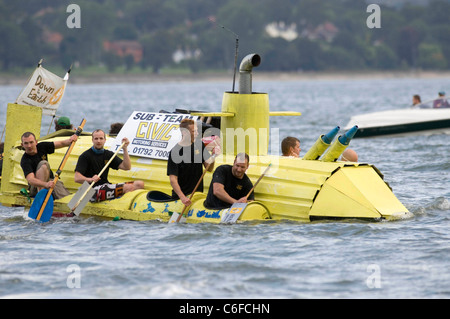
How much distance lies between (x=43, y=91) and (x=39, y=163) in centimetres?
260

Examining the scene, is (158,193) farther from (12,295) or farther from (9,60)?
(9,60)

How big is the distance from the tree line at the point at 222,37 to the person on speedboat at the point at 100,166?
4773 inches

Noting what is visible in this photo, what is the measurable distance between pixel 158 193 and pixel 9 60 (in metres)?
123

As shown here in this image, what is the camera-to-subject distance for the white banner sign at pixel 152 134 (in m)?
13.9

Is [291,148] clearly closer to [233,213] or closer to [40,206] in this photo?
[233,213]

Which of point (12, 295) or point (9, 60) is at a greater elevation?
point (9, 60)

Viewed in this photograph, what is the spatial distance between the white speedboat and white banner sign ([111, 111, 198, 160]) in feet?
48.5

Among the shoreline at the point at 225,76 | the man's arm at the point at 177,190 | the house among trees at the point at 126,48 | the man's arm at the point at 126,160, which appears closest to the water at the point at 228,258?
the man's arm at the point at 177,190

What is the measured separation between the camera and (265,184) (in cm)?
1273

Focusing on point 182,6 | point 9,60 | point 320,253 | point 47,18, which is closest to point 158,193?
point 320,253

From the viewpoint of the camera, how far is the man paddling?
13772 mm

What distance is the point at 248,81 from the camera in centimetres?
1374

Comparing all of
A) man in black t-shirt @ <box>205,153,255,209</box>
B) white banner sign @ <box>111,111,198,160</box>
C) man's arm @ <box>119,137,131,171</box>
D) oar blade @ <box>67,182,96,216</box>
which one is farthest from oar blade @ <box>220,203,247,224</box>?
oar blade @ <box>67,182,96,216</box>
